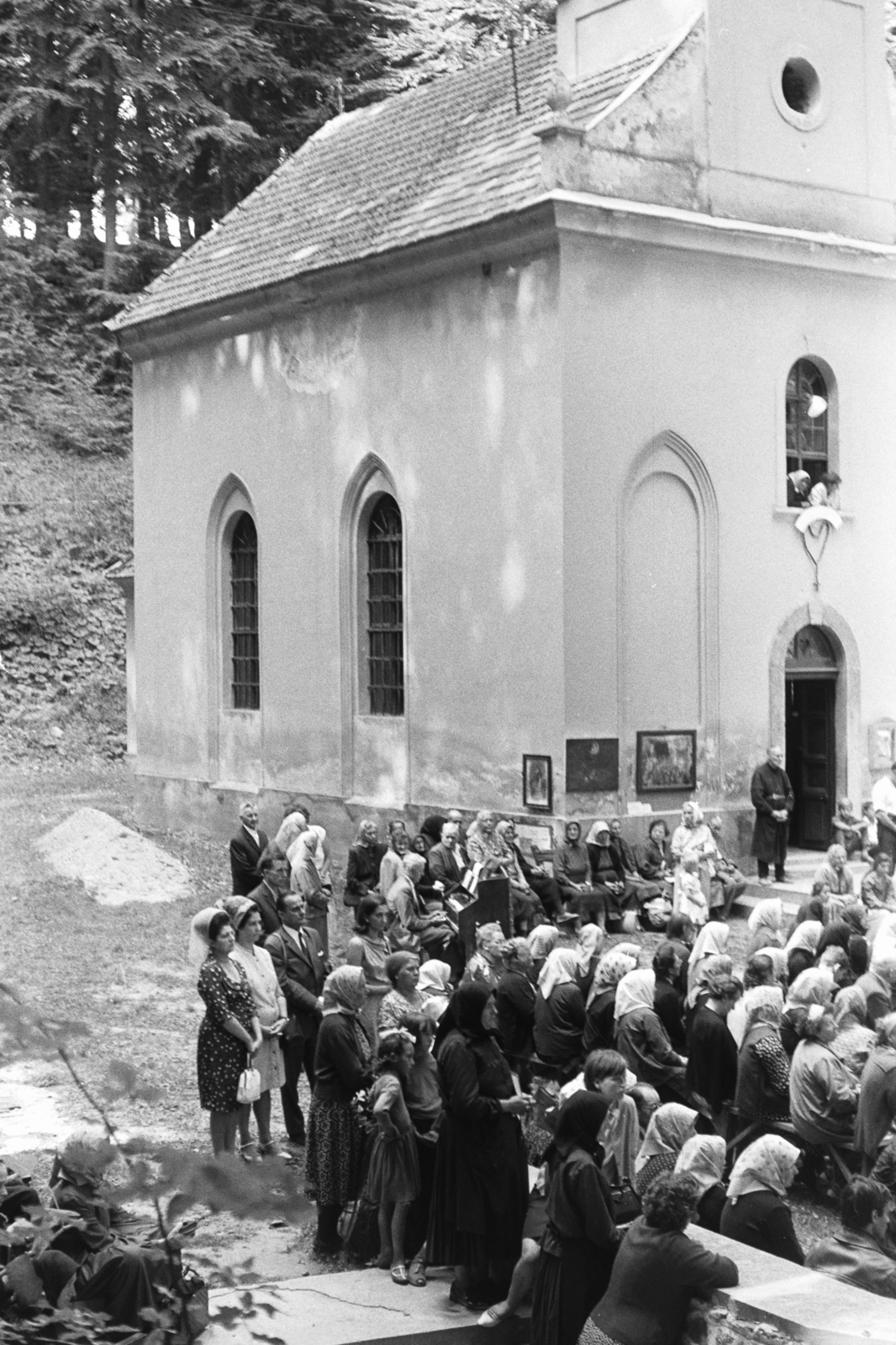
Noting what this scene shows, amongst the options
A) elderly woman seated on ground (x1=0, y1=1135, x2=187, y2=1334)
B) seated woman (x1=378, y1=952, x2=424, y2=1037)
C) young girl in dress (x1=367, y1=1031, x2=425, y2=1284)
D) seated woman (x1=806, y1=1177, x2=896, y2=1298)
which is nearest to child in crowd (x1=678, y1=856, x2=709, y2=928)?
seated woman (x1=378, y1=952, x2=424, y2=1037)

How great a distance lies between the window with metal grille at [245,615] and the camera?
82.4 feet

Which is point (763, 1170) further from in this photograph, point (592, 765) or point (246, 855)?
point (592, 765)

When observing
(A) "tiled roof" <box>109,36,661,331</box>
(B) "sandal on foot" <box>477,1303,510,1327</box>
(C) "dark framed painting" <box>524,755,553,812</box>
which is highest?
(A) "tiled roof" <box>109,36,661,331</box>

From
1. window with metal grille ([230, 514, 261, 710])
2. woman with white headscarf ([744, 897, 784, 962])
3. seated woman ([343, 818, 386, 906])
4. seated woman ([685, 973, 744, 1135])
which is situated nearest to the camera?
seated woman ([685, 973, 744, 1135])

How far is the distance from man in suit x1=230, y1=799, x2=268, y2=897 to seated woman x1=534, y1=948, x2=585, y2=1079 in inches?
229

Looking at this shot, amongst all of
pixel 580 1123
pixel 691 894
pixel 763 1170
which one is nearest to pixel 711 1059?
pixel 763 1170

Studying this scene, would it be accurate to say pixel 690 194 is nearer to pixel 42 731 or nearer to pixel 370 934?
pixel 370 934

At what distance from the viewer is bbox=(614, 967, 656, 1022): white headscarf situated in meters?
11.0

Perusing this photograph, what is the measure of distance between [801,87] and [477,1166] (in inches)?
632

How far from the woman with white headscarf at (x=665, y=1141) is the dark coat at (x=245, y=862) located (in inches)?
337

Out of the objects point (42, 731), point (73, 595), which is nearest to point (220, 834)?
point (42, 731)

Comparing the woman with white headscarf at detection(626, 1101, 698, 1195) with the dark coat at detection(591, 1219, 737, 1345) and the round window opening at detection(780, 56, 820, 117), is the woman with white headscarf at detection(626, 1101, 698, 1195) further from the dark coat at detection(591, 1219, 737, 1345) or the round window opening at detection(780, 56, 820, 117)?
the round window opening at detection(780, 56, 820, 117)

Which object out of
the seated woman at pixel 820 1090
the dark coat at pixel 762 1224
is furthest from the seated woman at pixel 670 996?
the dark coat at pixel 762 1224

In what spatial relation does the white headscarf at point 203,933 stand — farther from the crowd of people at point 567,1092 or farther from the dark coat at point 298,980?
the dark coat at point 298,980
